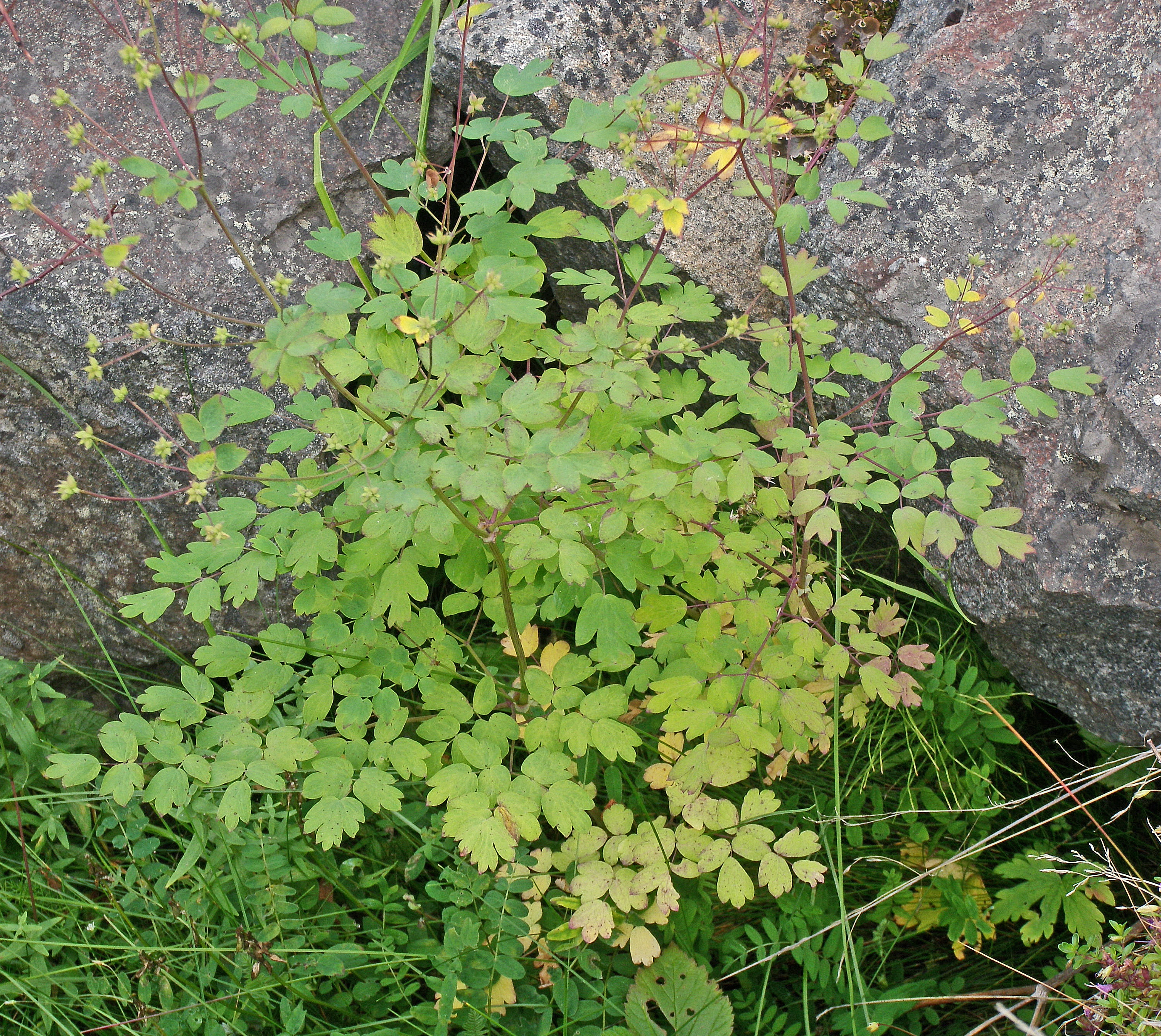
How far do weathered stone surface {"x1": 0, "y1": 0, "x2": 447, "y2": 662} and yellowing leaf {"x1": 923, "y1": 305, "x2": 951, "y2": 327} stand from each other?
1.53 m

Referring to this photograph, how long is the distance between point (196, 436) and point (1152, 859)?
103 inches

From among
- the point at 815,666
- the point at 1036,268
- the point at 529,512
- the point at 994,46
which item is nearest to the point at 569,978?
the point at 815,666

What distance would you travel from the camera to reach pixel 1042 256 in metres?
2.31

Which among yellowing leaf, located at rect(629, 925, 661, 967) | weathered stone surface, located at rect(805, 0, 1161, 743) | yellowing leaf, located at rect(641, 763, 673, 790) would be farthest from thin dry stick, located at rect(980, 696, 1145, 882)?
yellowing leaf, located at rect(629, 925, 661, 967)

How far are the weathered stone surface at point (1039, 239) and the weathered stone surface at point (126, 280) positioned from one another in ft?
1.90

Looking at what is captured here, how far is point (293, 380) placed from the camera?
1535 mm

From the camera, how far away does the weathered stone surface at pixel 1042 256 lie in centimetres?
219

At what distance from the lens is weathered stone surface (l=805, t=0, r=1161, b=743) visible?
219cm

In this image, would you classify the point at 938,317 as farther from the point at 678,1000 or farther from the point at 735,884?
the point at 678,1000

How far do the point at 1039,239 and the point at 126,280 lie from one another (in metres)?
2.44

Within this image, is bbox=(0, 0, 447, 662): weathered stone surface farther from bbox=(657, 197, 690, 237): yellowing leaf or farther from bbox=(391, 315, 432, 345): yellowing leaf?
bbox=(657, 197, 690, 237): yellowing leaf

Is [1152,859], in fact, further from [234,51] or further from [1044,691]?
[234,51]

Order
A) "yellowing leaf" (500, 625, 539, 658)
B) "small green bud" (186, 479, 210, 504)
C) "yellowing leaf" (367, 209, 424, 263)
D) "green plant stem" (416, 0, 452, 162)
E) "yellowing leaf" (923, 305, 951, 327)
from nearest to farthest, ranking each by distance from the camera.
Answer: "small green bud" (186, 479, 210, 504), "yellowing leaf" (367, 209, 424, 263), "yellowing leaf" (923, 305, 951, 327), "yellowing leaf" (500, 625, 539, 658), "green plant stem" (416, 0, 452, 162)

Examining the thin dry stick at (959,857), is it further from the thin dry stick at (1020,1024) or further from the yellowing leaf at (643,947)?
the thin dry stick at (1020,1024)
